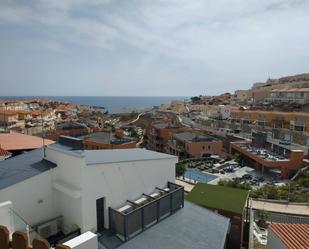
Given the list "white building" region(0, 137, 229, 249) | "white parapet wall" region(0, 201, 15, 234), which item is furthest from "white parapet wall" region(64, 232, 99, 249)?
"white building" region(0, 137, 229, 249)

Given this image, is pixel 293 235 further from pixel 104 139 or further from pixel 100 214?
pixel 104 139

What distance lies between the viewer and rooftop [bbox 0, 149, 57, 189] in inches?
327

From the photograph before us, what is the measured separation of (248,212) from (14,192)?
51.2ft

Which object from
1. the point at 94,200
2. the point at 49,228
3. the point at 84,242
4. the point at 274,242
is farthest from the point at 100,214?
the point at 274,242

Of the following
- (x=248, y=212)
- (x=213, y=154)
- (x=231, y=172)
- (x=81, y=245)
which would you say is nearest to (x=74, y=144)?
(x=81, y=245)

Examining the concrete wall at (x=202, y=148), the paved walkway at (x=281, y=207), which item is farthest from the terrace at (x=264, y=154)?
the paved walkway at (x=281, y=207)

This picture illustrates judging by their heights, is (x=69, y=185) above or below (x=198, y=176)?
above

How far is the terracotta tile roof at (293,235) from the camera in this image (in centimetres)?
948

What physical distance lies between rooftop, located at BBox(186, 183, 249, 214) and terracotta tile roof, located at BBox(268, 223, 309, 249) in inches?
160

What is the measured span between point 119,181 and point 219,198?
8686mm

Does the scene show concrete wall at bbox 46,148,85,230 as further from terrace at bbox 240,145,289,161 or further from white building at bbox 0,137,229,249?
terrace at bbox 240,145,289,161

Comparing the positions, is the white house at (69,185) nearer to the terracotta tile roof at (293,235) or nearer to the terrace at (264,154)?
the terracotta tile roof at (293,235)

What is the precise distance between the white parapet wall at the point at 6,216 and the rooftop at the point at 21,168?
132 cm

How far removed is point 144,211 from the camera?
916 cm
